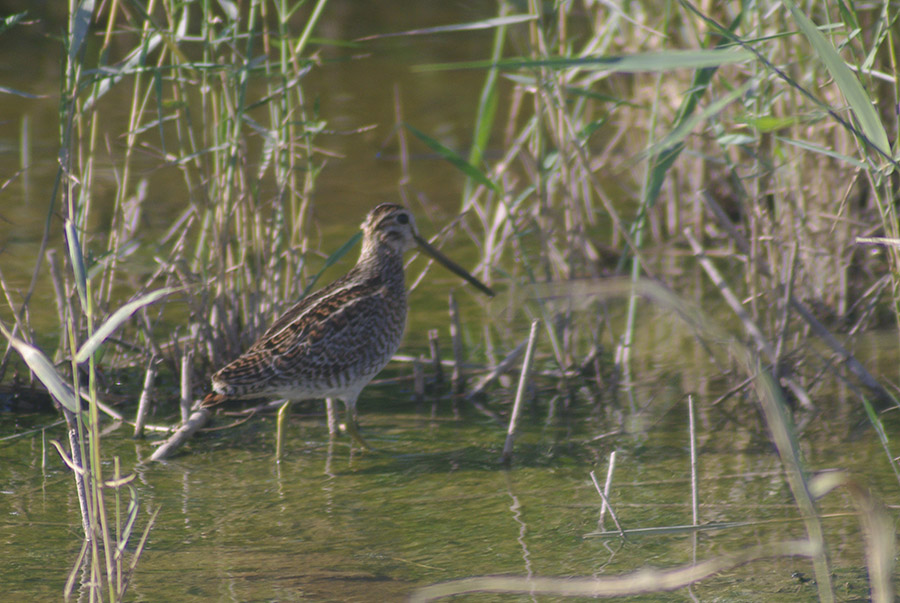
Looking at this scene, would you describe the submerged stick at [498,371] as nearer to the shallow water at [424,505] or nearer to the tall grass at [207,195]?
the shallow water at [424,505]

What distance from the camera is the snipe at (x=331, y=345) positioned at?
4.36 m

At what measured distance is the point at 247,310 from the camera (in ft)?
15.9

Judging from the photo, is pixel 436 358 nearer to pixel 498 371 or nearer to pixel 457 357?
pixel 457 357

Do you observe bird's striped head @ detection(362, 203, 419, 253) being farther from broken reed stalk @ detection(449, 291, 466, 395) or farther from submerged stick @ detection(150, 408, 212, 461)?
submerged stick @ detection(150, 408, 212, 461)

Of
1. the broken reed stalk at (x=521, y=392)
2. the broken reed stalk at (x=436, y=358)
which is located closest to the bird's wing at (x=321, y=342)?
the broken reed stalk at (x=436, y=358)

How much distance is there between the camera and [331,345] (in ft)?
14.7

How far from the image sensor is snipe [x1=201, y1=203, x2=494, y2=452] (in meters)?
4.36

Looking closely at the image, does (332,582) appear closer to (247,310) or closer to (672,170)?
(247,310)

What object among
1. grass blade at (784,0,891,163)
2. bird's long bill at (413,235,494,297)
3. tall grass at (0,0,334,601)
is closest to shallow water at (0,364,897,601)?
tall grass at (0,0,334,601)

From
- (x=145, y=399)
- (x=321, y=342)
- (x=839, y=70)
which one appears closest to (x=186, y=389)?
(x=145, y=399)

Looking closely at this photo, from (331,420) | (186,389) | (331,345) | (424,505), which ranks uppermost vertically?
(331,345)

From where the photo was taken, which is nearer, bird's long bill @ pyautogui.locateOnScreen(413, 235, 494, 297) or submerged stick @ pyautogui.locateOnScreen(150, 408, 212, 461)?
submerged stick @ pyautogui.locateOnScreen(150, 408, 212, 461)

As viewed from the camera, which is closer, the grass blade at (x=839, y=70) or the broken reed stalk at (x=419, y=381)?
the grass blade at (x=839, y=70)

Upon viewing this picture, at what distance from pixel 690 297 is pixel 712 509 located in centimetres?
236
